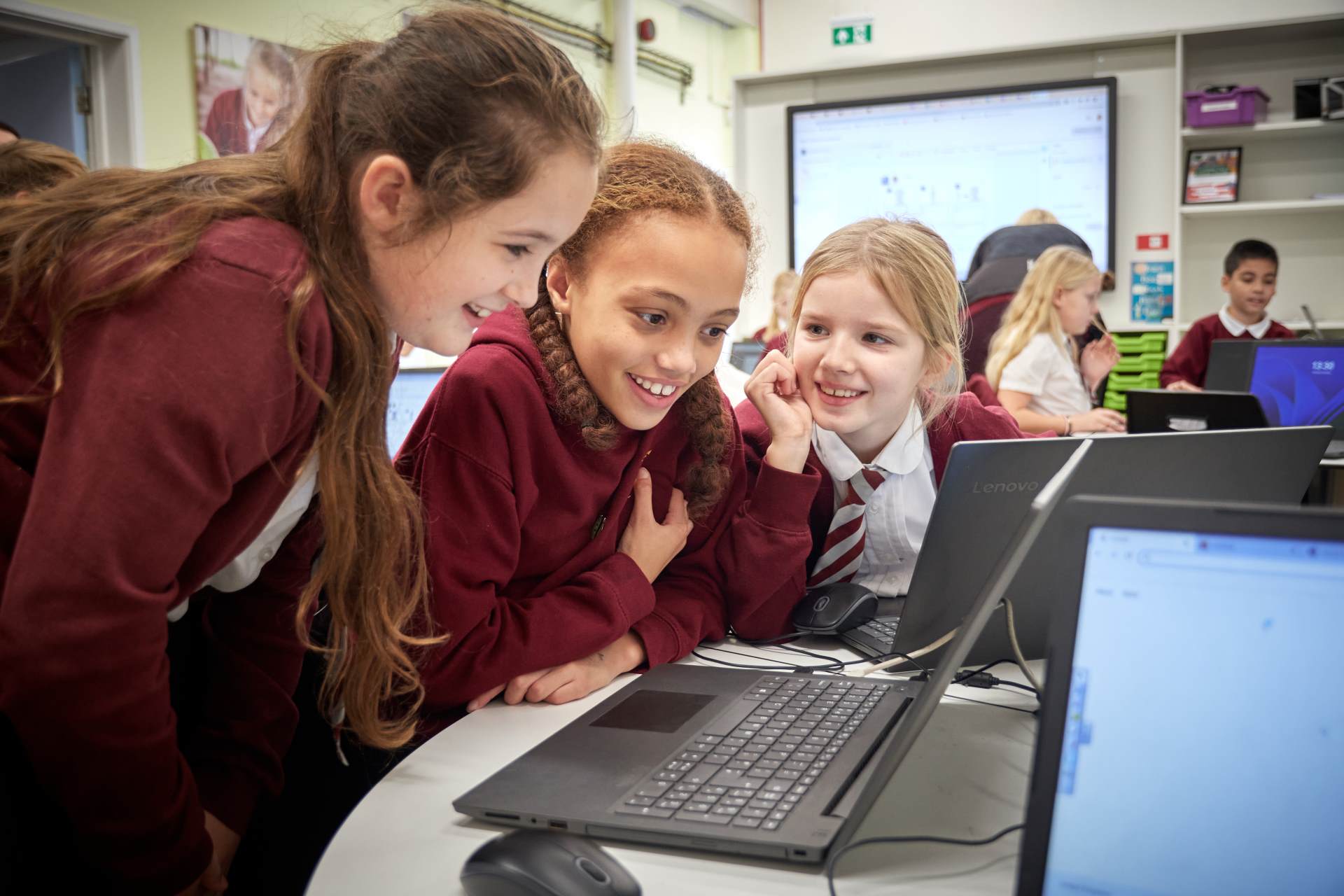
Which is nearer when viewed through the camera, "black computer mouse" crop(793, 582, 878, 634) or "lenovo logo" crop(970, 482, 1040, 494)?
"lenovo logo" crop(970, 482, 1040, 494)

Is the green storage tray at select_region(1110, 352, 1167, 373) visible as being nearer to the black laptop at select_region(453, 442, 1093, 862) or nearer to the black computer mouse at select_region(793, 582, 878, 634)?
the black computer mouse at select_region(793, 582, 878, 634)

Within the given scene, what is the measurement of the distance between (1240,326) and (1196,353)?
21 centimetres

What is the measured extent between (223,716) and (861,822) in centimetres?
67

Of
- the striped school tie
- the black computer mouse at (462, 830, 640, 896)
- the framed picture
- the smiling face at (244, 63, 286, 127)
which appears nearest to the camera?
the black computer mouse at (462, 830, 640, 896)

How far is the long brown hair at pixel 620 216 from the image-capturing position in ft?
3.81

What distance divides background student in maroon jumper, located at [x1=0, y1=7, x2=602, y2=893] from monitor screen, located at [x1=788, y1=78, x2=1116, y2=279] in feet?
13.7

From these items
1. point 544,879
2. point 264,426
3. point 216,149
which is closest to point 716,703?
point 544,879

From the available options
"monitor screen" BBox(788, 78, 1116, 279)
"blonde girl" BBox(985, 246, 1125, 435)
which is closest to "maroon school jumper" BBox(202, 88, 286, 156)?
"monitor screen" BBox(788, 78, 1116, 279)

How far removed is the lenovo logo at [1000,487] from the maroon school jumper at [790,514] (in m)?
0.15

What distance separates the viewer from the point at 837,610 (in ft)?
4.00

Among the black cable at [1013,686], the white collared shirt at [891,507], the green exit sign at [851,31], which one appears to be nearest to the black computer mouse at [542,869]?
the black cable at [1013,686]

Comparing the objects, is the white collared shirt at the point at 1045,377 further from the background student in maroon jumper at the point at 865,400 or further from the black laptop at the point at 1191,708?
the black laptop at the point at 1191,708

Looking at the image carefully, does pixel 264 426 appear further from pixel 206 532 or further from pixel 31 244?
pixel 31 244

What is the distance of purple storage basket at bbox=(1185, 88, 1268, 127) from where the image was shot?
4.57 m
